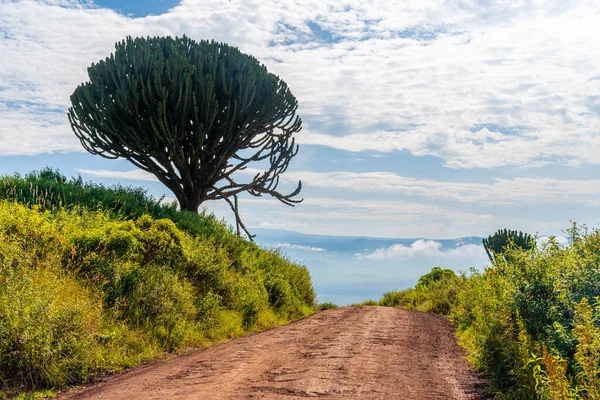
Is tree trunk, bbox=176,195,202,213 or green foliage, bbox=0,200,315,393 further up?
tree trunk, bbox=176,195,202,213

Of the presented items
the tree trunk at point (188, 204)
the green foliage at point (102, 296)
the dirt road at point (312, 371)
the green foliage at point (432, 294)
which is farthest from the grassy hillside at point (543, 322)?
the tree trunk at point (188, 204)

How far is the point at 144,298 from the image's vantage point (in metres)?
11.4

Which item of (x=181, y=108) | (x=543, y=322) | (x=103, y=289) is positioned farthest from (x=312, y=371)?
(x=181, y=108)

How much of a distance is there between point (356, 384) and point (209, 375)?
2360 mm

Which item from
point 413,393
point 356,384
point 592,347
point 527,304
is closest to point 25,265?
point 356,384

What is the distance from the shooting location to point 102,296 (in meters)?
10.7

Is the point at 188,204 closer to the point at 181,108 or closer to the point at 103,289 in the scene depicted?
the point at 181,108

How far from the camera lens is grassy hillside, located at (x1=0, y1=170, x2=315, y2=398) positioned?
27.3 feet

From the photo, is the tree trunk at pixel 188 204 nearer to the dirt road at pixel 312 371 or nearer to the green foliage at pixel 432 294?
the green foliage at pixel 432 294

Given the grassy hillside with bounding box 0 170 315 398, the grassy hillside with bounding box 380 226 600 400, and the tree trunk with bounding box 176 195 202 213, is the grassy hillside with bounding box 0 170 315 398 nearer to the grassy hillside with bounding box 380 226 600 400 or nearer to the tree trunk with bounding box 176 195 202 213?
the tree trunk with bounding box 176 195 202 213

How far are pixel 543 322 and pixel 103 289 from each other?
8.43m

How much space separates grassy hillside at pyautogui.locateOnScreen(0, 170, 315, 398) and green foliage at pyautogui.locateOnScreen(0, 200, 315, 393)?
2 centimetres

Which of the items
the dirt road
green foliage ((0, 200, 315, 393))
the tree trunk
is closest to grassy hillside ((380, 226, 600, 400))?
the dirt road

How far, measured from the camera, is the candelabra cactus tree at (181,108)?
1998 centimetres
